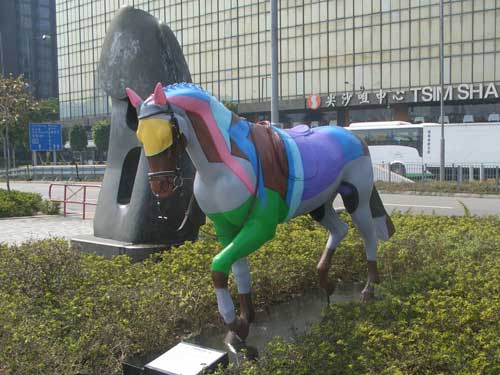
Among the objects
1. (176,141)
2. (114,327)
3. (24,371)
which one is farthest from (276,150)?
(24,371)

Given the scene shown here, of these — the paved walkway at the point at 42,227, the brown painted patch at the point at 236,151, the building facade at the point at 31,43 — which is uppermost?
the building facade at the point at 31,43

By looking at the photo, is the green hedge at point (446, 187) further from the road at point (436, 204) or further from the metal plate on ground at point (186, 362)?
the metal plate on ground at point (186, 362)

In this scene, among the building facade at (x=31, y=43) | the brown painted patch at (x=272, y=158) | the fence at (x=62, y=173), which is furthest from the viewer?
the building facade at (x=31, y=43)

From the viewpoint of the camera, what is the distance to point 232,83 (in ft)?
172

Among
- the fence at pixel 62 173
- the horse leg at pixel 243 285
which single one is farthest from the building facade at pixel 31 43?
the horse leg at pixel 243 285

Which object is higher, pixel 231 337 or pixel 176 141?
pixel 176 141

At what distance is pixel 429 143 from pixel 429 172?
2.09 m

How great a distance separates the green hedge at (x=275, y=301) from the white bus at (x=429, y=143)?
18.1 meters

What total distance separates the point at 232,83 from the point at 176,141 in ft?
163

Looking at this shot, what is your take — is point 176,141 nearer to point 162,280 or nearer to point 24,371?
point 24,371

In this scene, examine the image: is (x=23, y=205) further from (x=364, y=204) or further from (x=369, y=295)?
(x=364, y=204)

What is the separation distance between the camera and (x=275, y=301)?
6137mm

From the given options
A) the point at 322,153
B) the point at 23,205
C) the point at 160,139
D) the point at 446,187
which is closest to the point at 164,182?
the point at 160,139

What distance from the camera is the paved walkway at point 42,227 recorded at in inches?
492
